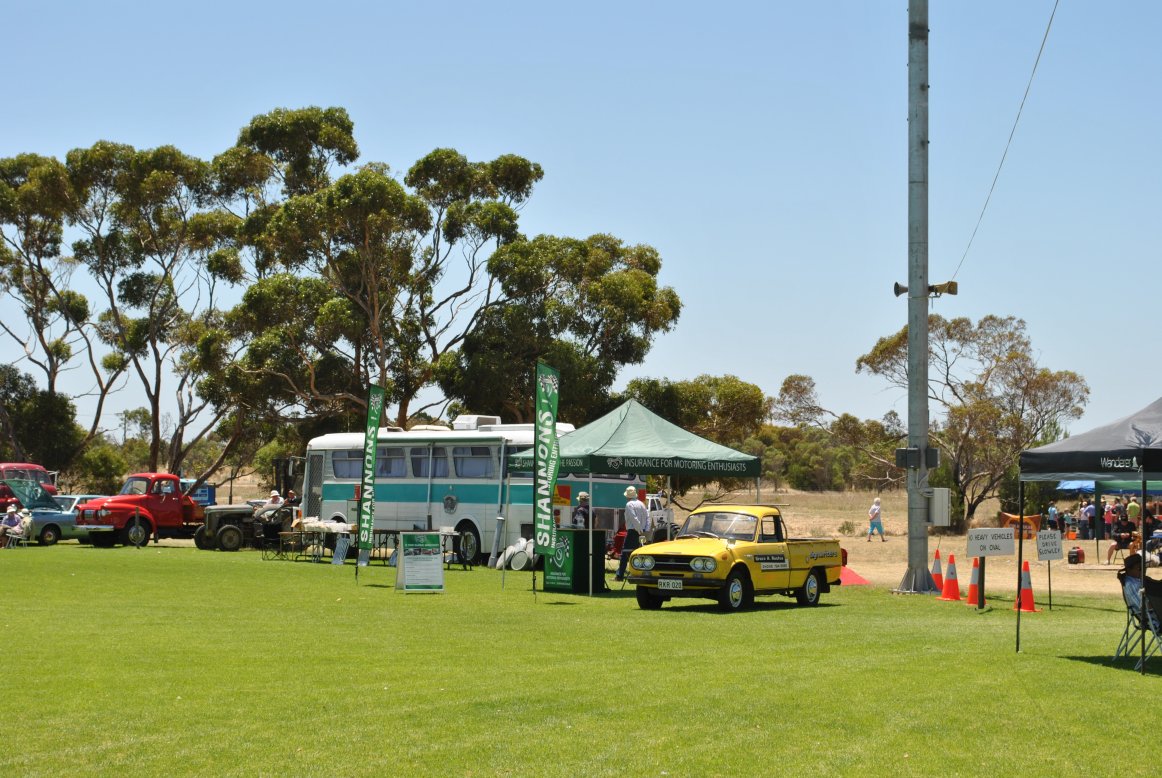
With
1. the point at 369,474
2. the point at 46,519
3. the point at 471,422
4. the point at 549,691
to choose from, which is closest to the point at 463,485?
the point at 471,422

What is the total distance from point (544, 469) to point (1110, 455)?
30.3 ft

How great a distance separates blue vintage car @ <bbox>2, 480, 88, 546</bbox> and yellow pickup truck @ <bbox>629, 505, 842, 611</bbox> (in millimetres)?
23666

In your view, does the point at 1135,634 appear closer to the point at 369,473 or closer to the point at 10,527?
the point at 369,473

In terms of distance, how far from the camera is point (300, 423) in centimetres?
4969

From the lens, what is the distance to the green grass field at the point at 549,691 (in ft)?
24.0

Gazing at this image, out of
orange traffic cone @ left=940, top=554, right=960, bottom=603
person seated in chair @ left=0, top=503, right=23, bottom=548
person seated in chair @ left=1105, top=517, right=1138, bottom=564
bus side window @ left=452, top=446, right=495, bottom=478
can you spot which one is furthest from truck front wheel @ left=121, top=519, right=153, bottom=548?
person seated in chair @ left=1105, top=517, right=1138, bottom=564

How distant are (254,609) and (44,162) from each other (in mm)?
45402

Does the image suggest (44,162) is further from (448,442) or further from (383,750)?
(383,750)

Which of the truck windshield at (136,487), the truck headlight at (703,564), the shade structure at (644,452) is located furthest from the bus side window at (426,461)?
the truck headlight at (703,564)

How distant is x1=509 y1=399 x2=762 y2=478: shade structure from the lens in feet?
73.5

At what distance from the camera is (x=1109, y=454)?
465 inches

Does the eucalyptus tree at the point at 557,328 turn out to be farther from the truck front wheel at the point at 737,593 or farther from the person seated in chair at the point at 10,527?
the truck front wheel at the point at 737,593

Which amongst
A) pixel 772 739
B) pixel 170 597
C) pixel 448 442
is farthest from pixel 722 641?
pixel 448 442

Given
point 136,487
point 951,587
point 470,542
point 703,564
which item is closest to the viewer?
point 703,564
